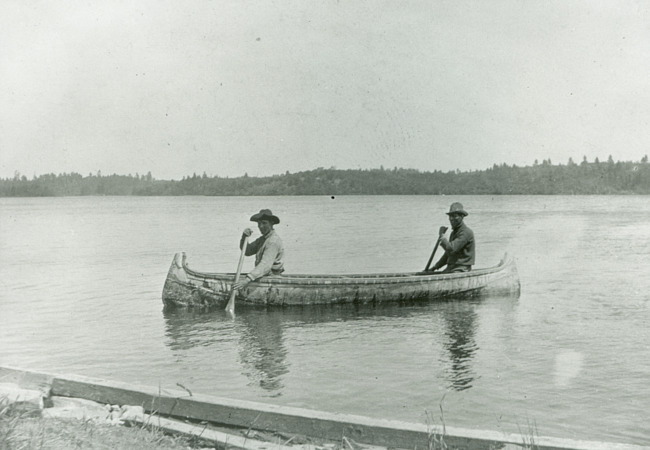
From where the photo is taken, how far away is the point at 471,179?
509ft

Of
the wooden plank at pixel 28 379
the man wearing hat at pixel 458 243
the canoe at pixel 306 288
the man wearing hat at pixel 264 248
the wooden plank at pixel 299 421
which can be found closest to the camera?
the wooden plank at pixel 299 421

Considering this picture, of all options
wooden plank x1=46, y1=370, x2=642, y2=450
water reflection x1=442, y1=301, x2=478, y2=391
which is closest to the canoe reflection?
water reflection x1=442, y1=301, x2=478, y2=391

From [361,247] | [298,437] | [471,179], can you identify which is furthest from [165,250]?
[471,179]

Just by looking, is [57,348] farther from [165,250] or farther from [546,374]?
[165,250]

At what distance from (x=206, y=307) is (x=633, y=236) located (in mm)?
32128

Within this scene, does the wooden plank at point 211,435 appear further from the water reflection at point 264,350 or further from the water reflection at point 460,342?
the water reflection at point 460,342

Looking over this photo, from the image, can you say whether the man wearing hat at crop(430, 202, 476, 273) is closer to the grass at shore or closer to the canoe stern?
the canoe stern

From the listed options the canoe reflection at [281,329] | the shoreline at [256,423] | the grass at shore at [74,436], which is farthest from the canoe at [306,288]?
the grass at shore at [74,436]

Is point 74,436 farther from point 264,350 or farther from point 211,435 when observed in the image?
point 264,350

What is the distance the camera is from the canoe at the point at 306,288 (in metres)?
13.8

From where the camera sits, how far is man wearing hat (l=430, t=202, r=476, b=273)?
48.1 feet

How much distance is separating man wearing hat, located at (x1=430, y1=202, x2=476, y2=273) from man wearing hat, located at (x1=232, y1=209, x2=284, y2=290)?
3868 mm

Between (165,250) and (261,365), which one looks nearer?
(261,365)

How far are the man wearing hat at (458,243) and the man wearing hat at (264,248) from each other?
387 centimetres
